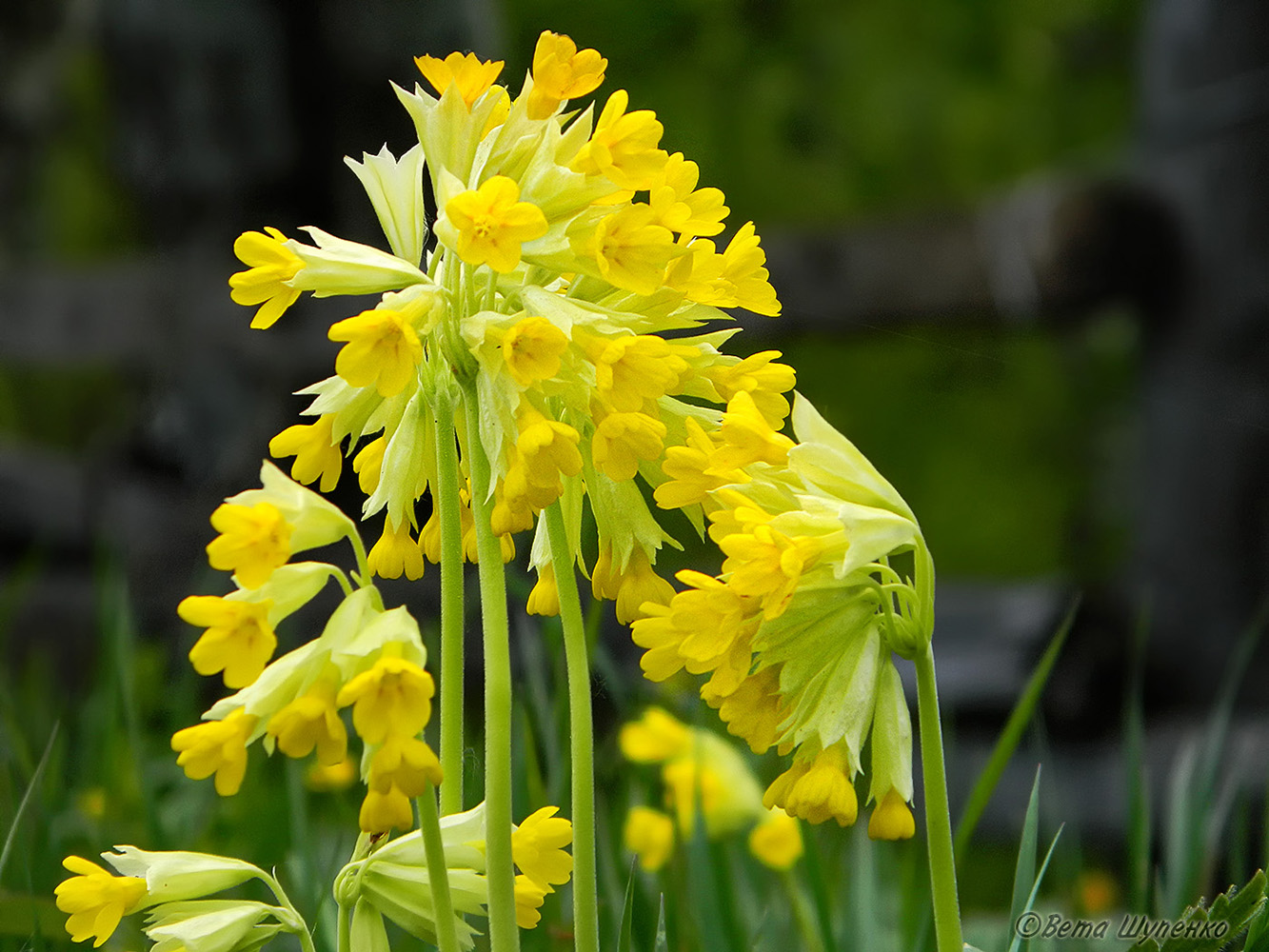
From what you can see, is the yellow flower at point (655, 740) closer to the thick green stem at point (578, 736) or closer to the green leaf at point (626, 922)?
the green leaf at point (626, 922)

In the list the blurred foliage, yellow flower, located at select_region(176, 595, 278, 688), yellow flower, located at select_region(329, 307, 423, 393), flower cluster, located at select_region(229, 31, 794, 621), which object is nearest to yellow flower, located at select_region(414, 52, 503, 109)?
flower cluster, located at select_region(229, 31, 794, 621)

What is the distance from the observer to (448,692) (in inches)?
18.3

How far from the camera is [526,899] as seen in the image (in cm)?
52

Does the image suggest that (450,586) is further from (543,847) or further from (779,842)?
(779,842)

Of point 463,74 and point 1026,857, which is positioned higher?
point 463,74

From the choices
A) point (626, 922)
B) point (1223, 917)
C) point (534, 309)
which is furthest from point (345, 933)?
point (1223, 917)

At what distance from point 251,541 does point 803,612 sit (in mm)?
212

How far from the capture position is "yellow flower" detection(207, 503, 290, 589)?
1.44 feet

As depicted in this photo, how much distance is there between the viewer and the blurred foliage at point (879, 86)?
4535 mm

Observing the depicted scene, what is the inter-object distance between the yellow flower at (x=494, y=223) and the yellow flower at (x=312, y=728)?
0.16 m

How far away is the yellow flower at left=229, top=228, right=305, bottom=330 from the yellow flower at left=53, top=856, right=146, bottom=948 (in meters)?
0.23

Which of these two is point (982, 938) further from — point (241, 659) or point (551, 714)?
point (241, 659)

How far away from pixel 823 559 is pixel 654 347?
11 centimetres

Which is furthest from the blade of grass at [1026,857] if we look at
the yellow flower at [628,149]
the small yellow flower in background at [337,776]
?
the small yellow flower in background at [337,776]
